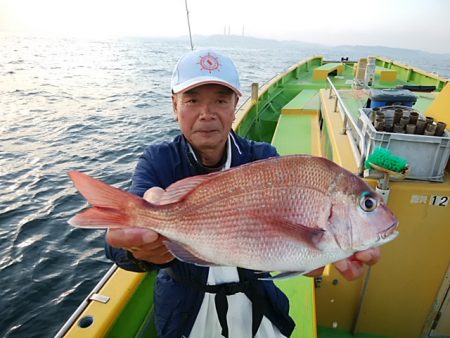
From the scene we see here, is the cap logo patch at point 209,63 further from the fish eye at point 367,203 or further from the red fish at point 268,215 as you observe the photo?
the fish eye at point 367,203

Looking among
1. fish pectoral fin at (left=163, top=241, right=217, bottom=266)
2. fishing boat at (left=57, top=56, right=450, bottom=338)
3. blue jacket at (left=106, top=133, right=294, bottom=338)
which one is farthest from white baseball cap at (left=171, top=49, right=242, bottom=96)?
fishing boat at (left=57, top=56, right=450, bottom=338)

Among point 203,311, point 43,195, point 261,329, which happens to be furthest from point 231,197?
point 43,195

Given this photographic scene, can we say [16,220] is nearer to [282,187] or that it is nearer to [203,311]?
[203,311]

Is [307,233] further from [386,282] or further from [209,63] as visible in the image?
[386,282]

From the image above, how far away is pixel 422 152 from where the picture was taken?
8.18 feet

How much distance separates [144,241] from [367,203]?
3.39 ft

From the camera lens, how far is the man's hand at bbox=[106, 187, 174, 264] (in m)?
1.41

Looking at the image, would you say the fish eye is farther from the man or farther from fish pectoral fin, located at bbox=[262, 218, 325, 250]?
the man

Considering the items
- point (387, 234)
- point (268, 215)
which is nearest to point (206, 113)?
point (268, 215)

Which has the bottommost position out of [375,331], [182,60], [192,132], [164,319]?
[375,331]

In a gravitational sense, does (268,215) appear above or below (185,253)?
above

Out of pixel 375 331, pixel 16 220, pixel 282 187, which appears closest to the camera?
pixel 282 187

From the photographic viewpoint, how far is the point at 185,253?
4.86 feet

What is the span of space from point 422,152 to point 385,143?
0.28 metres
